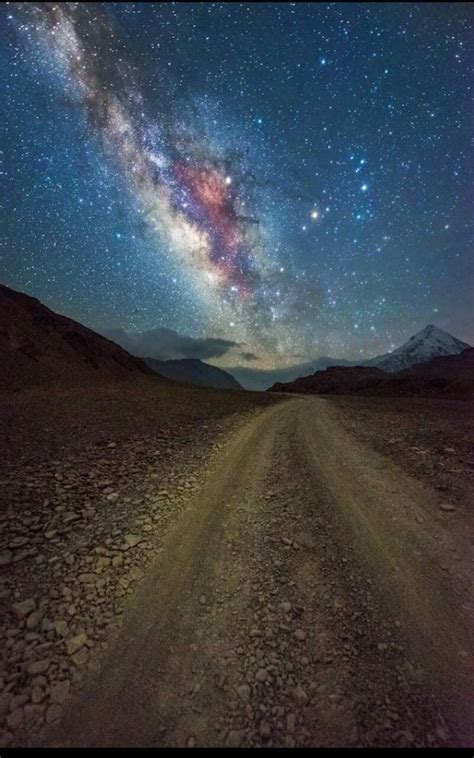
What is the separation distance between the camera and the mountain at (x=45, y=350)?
3238 centimetres

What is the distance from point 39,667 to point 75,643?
366 mm

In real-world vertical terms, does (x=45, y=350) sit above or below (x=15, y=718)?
above

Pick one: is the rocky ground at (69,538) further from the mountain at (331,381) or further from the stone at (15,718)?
the mountain at (331,381)

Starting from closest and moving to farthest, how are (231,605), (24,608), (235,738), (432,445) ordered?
1. (235,738)
2. (24,608)
3. (231,605)
4. (432,445)

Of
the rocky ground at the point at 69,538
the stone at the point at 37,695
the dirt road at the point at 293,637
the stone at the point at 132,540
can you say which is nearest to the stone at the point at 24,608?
the rocky ground at the point at 69,538

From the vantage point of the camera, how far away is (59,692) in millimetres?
2912

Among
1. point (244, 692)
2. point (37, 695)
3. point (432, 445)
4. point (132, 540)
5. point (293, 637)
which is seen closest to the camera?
point (37, 695)

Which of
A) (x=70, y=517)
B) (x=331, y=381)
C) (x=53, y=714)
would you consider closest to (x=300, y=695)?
(x=53, y=714)

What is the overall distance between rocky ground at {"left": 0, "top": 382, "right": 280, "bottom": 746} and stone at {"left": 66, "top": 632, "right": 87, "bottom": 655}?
10 mm

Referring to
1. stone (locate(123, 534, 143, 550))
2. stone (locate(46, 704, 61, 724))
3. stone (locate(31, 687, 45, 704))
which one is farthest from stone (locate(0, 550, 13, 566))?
stone (locate(46, 704, 61, 724))

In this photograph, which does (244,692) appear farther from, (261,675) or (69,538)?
(69,538)

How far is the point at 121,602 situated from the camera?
4.02 metres

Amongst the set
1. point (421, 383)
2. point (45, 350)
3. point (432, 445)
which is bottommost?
point (432, 445)

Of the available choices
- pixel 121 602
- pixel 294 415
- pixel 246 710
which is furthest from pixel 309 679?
pixel 294 415
